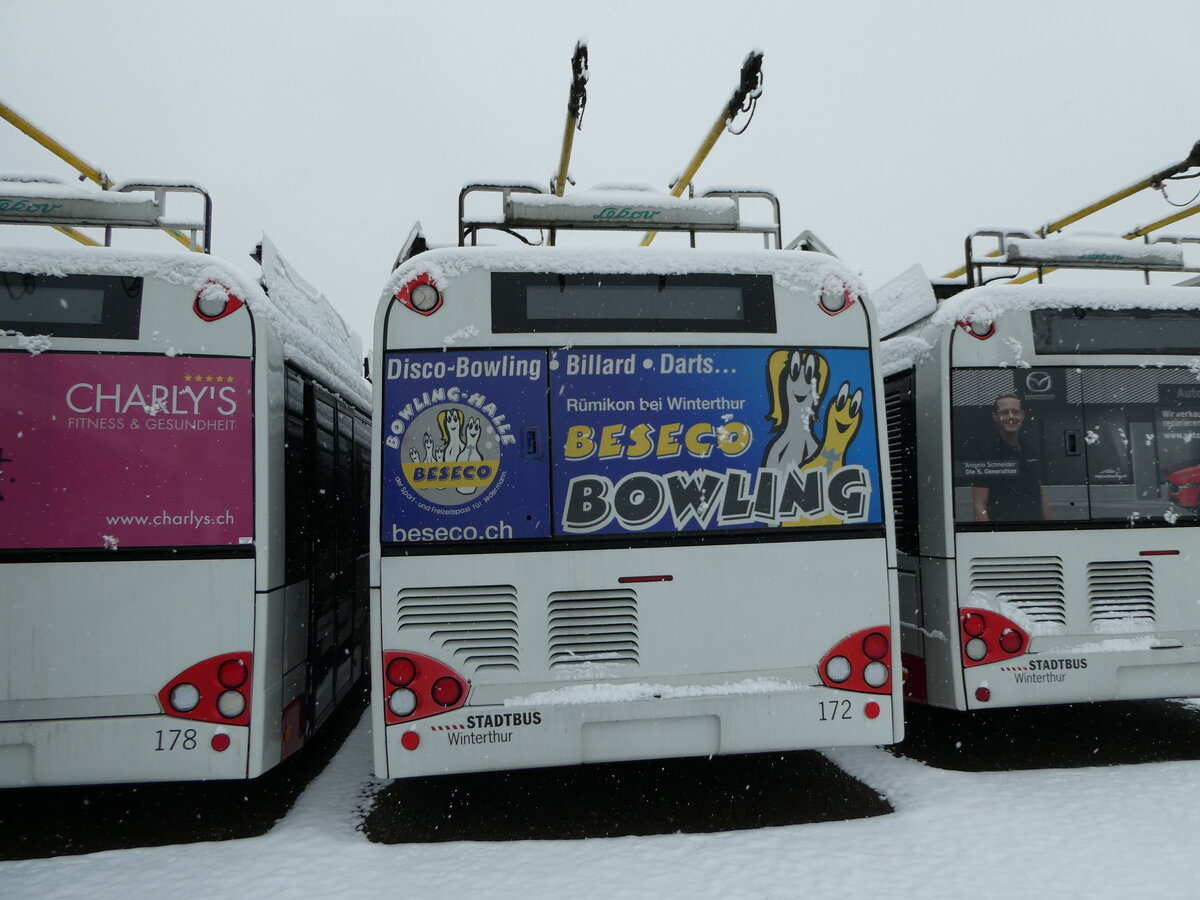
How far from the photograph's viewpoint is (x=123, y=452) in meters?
4.23

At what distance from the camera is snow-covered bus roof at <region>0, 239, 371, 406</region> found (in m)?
4.32

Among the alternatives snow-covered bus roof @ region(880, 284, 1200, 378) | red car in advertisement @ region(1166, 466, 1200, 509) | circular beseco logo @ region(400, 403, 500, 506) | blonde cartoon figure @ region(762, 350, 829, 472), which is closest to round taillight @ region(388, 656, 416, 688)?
circular beseco logo @ region(400, 403, 500, 506)

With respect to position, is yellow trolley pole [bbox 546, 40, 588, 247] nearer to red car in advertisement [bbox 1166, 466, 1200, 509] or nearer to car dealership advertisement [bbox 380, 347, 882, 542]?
car dealership advertisement [bbox 380, 347, 882, 542]

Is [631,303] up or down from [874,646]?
up

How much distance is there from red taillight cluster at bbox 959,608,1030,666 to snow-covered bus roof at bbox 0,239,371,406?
4.49 metres

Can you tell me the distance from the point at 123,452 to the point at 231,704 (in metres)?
1.38

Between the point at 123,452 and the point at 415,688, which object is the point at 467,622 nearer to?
the point at 415,688

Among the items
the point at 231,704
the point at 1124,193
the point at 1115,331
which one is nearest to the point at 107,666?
the point at 231,704

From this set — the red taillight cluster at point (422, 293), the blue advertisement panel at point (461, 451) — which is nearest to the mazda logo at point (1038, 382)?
the blue advertisement panel at point (461, 451)

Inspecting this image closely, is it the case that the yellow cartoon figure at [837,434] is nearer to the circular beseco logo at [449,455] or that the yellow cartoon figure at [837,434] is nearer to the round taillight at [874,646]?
the round taillight at [874,646]

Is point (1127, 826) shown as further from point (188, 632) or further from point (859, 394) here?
point (188, 632)

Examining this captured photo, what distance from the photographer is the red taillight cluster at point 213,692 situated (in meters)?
4.20

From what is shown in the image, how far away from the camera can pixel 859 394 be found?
183 inches

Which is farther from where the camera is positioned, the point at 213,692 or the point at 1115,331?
the point at 1115,331
